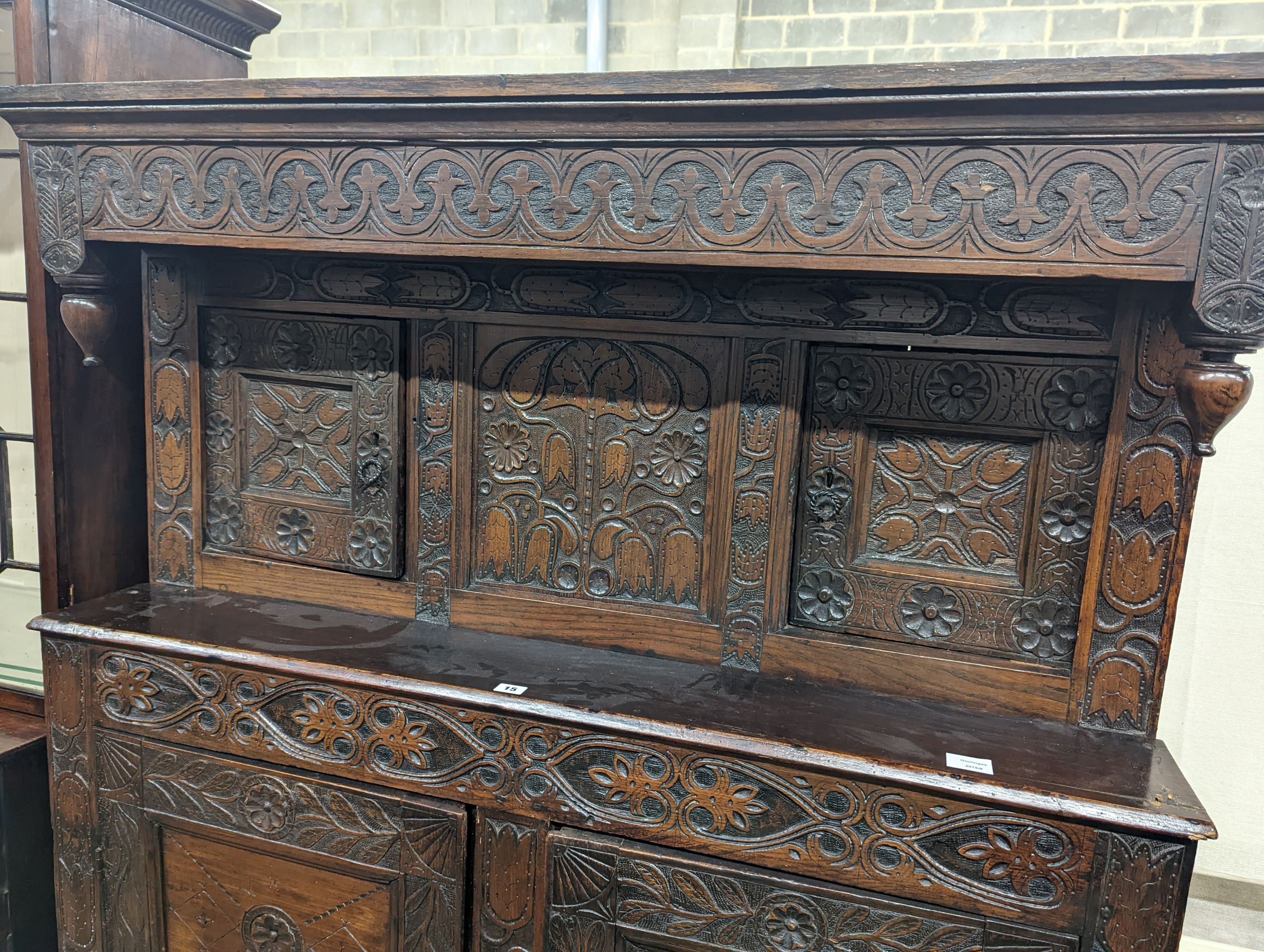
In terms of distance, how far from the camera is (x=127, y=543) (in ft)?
5.66

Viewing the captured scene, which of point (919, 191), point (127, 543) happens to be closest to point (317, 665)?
point (127, 543)

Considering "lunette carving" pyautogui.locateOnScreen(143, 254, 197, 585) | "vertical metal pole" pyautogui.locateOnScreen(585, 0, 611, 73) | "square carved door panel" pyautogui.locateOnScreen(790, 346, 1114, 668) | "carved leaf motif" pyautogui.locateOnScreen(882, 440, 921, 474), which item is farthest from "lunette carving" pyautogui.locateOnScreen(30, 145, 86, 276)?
"vertical metal pole" pyautogui.locateOnScreen(585, 0, 611, 73)

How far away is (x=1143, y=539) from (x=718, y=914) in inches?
31.6

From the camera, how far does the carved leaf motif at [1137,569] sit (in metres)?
1.17

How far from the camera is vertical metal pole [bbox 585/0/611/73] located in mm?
2430

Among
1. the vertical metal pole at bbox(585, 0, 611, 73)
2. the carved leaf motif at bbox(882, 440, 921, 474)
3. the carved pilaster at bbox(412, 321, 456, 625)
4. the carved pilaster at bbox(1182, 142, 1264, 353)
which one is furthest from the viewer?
the vertical metal pole at bbox(585, 0, 611, 73)

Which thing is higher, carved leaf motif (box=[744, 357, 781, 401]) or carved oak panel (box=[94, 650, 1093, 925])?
carved leaf motif (box=[744, 357, 781, 401])

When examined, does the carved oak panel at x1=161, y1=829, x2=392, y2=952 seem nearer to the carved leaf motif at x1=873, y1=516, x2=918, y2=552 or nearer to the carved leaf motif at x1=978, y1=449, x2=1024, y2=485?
the carved leaf motif at x1=873, y1=516, x2=918, y2=552

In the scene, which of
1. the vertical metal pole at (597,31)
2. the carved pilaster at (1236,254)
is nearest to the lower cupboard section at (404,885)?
the carved pilaster at (1236,254)

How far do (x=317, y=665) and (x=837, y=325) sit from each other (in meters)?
0.98

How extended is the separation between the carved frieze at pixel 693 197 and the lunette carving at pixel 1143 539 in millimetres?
202

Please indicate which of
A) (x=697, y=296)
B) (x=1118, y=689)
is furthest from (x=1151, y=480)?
(x=697, y=296)

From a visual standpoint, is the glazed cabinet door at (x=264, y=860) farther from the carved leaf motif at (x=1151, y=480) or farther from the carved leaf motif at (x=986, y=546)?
the carved leaf motif at (x=1151, y=480)

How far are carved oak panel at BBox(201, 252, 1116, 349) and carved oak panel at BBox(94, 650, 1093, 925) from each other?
2.15ft
